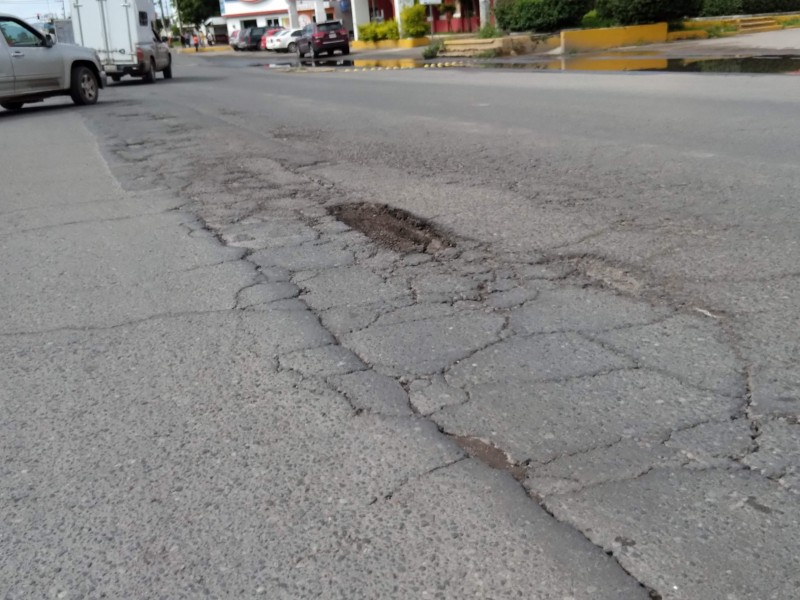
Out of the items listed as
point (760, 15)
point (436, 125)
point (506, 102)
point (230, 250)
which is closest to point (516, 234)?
point (230, 250)

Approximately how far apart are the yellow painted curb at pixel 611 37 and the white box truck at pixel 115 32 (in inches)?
578

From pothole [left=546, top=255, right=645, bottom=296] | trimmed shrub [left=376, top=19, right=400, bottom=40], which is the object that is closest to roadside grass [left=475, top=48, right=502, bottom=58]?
trimmed shrub [left=376, top=19, right=400, bottom=40]

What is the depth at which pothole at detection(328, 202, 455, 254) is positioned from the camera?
6.63 metres

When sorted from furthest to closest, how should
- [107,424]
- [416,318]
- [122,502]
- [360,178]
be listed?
[360,178], [416,318], [107,424], [122,502]

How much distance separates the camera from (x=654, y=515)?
9.73ft

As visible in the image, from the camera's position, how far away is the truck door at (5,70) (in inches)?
694

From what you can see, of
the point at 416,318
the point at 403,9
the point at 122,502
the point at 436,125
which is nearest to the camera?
the point at 122,502

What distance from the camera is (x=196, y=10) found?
9638 centimetres

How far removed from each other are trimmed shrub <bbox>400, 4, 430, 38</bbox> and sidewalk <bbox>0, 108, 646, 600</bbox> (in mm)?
43982

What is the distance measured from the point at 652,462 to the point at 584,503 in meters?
0.41

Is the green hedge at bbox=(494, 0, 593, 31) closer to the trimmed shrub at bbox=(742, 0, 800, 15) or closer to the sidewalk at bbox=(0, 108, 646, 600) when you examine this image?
the trimmed shrub at bbox=(742, 0, 800, 15)

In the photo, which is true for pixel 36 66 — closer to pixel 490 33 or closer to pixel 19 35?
pixel 19 35

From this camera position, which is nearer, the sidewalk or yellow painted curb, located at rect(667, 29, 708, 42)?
the sidewalk

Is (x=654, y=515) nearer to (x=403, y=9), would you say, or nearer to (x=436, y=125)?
(x=436, y=125)
